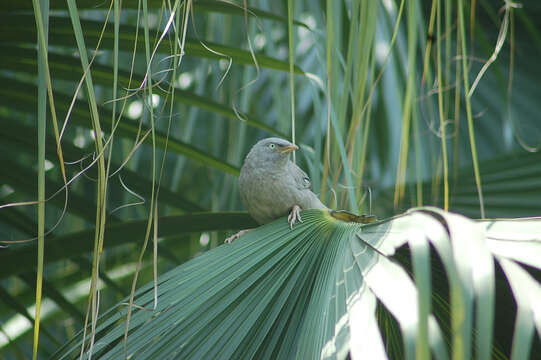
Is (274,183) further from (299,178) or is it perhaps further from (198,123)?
(198,123)

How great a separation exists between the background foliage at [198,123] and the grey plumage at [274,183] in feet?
0.25

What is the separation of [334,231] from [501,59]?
8.88ft

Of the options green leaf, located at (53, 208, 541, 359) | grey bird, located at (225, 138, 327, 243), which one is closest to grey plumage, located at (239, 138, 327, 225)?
grey bird, located at (225, 138, 327, 243)

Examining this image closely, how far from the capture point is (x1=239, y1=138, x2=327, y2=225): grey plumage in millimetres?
2264

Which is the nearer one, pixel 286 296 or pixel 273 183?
pixel 286 296

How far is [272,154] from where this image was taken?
→ 2.42 m

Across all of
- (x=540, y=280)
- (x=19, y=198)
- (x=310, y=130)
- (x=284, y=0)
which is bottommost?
(x=540, y=280)

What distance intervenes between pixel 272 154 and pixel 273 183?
0.46 ft

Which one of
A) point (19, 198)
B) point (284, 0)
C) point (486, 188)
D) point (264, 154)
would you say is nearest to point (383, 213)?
point (486, 188)

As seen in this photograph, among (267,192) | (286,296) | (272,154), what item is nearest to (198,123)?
(272,154)

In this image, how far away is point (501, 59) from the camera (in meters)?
3.60

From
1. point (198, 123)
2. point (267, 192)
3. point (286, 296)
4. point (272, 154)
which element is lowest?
point (286, 296)

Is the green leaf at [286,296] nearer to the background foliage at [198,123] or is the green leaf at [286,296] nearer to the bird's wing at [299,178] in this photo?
the background foliage at [198,123]

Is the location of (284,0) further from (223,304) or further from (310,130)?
(223,304)
